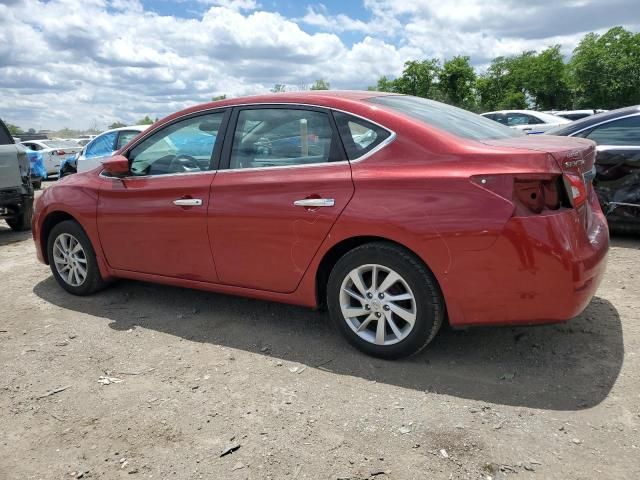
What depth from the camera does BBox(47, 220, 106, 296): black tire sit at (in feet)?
16.0

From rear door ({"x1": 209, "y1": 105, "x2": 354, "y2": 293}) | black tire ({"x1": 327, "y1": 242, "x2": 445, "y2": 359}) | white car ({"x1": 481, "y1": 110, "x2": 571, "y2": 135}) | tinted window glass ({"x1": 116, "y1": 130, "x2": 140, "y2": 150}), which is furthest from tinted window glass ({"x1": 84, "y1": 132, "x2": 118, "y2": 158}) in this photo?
white car ({"x1": 481, "y1": 110, "x2": 571, "y2": 135})

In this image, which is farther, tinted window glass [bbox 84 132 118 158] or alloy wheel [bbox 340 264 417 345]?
tinted window glass [bbox 84 132 118 158]

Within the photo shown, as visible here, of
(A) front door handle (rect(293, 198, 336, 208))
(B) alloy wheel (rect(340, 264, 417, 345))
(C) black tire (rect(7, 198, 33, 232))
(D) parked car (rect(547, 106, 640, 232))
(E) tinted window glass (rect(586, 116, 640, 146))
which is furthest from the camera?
(C) black tire (rect(7, 198, 33, 232))

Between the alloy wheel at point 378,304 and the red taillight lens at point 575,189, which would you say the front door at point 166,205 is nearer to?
the alloy wheel at point 378,304

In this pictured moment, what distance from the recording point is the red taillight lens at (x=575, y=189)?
3.03 meters

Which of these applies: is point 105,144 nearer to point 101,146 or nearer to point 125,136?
point 101,146

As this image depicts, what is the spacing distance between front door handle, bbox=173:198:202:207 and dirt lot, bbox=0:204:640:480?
96cm

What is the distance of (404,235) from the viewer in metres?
3.21

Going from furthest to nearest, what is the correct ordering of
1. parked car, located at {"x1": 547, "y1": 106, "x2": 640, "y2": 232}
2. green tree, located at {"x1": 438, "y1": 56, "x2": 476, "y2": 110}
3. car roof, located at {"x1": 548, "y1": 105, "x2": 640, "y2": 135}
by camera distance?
green tree, located at {"x1": 438, "y1": 56, "x2": 476, "y2": 110}
car roof, located at {"x1": 548, "y1": 105, "x2": 640, "y2": 135}
parked car, located at {"x1": 547, "y1": 106, "x2": 640, "y2": 232}

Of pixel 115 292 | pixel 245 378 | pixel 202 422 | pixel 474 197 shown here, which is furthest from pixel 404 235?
pixel 115 292

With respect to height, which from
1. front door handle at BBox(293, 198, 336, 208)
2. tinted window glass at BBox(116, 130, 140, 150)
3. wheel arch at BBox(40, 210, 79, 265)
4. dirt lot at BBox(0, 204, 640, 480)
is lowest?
dirt lot at BBox(0, 204, 640, 480)

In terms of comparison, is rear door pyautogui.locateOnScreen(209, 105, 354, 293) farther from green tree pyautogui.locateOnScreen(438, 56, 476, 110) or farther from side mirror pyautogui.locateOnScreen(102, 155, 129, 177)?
green tree pyautogui.locateOnScreen(438, 56, 476, 110)

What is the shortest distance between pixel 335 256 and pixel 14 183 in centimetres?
646

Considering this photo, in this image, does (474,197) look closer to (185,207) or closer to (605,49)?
(185,207)
